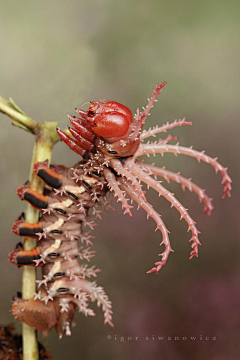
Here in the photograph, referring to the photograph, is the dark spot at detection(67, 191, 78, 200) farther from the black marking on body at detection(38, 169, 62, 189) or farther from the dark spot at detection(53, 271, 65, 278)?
the dark spot at detection(53, 271, 65, 278)

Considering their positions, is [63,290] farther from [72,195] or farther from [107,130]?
[107,130]

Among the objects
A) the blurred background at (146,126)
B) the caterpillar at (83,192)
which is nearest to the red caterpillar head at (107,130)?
the caterpillar at (83,192)

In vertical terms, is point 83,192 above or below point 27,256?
above

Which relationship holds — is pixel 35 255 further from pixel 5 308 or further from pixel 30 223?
pixel 5 308

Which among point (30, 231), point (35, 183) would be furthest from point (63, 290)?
point (35, 183)

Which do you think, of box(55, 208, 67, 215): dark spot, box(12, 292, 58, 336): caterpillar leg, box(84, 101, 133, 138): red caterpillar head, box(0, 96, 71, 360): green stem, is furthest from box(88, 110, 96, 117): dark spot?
box(12, 292, 58, 336): caterpillar leg

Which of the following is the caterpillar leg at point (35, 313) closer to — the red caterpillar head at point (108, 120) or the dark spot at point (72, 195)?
the dark spot at point (72, 195)
